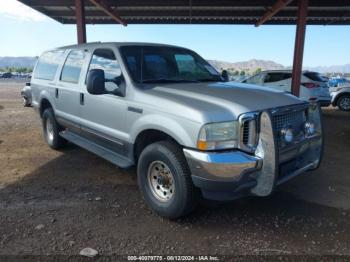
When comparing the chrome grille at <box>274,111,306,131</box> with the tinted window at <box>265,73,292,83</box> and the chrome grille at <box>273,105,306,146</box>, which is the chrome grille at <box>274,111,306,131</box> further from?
the tinted window at <box>265,73,292,83</box>

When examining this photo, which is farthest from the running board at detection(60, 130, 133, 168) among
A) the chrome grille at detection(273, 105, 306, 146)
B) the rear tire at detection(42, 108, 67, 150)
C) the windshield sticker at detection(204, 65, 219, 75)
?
the windshield sticker at detection(204, 65, 219, 75)

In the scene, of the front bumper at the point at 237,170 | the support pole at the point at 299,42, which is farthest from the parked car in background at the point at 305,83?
the front bumper at the point at 237,170

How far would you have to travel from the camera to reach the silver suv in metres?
3.08

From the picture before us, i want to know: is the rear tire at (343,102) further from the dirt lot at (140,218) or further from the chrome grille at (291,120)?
the chrome grille at (291,120)

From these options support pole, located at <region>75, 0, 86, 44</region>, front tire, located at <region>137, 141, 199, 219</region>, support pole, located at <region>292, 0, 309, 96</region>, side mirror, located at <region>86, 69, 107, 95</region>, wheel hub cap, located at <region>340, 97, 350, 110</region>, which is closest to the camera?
front tire, located at <region>137, 141, 199, 219</region>

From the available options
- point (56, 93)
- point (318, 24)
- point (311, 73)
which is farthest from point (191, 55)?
point (318, 24)

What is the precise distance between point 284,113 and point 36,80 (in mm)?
5303

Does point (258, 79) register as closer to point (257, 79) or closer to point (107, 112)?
point (257, 79)

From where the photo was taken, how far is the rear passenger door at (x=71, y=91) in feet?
16.7

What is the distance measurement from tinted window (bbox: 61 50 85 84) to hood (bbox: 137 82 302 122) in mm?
1753

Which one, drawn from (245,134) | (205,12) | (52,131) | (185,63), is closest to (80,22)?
(52,131)

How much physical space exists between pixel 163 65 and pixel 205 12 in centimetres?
796

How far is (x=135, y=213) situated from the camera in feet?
12.6

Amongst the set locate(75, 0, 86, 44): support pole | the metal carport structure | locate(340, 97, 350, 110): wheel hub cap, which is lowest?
locate(340, 97, 350, 110): wheel hub cap
